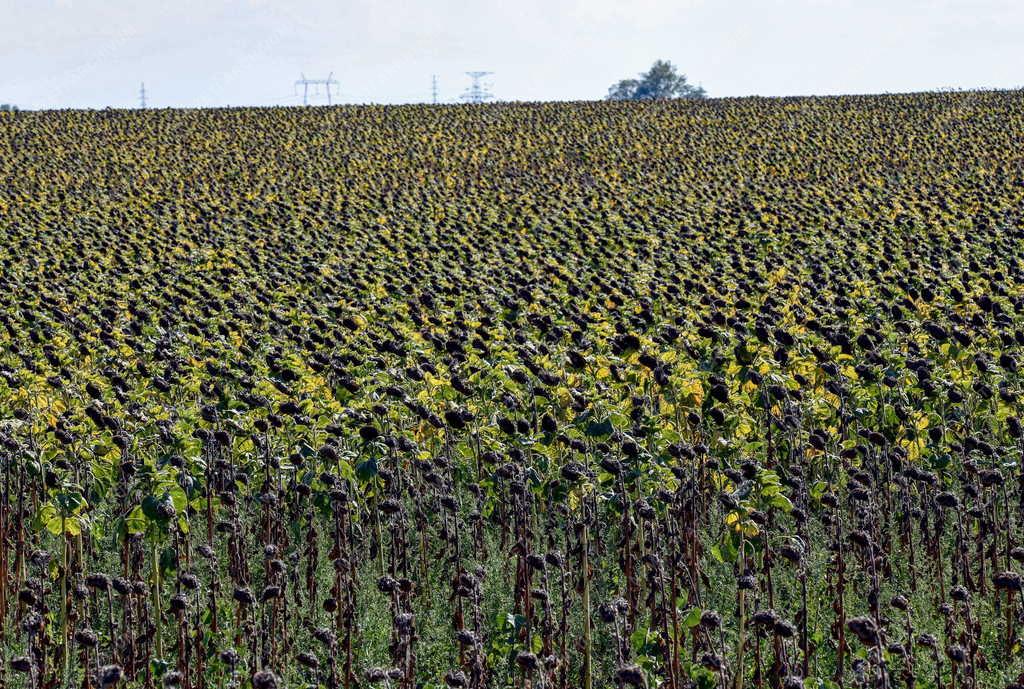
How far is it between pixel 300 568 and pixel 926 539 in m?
3.73

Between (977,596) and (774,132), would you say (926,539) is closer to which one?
(977,596)

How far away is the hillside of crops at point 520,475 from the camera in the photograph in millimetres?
6020

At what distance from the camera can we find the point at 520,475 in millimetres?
7289

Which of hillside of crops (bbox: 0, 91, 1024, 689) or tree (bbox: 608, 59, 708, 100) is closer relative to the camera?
hillside of crops (bbox: 0, 91, 1024, 689)

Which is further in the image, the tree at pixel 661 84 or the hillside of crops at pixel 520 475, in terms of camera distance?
the tree at pixel 661 84

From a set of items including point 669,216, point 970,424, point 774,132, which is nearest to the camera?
point 970,424

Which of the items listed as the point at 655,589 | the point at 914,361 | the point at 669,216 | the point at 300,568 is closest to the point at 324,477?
the point at 300,568

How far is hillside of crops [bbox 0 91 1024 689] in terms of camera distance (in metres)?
6.02

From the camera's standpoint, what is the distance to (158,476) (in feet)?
19.7

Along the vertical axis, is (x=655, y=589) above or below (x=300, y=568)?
above

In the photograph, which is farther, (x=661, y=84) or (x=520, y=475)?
(x=661, y=84)

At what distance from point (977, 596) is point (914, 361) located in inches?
92.0

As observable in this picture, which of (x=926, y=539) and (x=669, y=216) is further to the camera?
(x=669, y=216)

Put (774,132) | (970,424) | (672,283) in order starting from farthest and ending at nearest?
(774,132), (672,283), (970,424)
